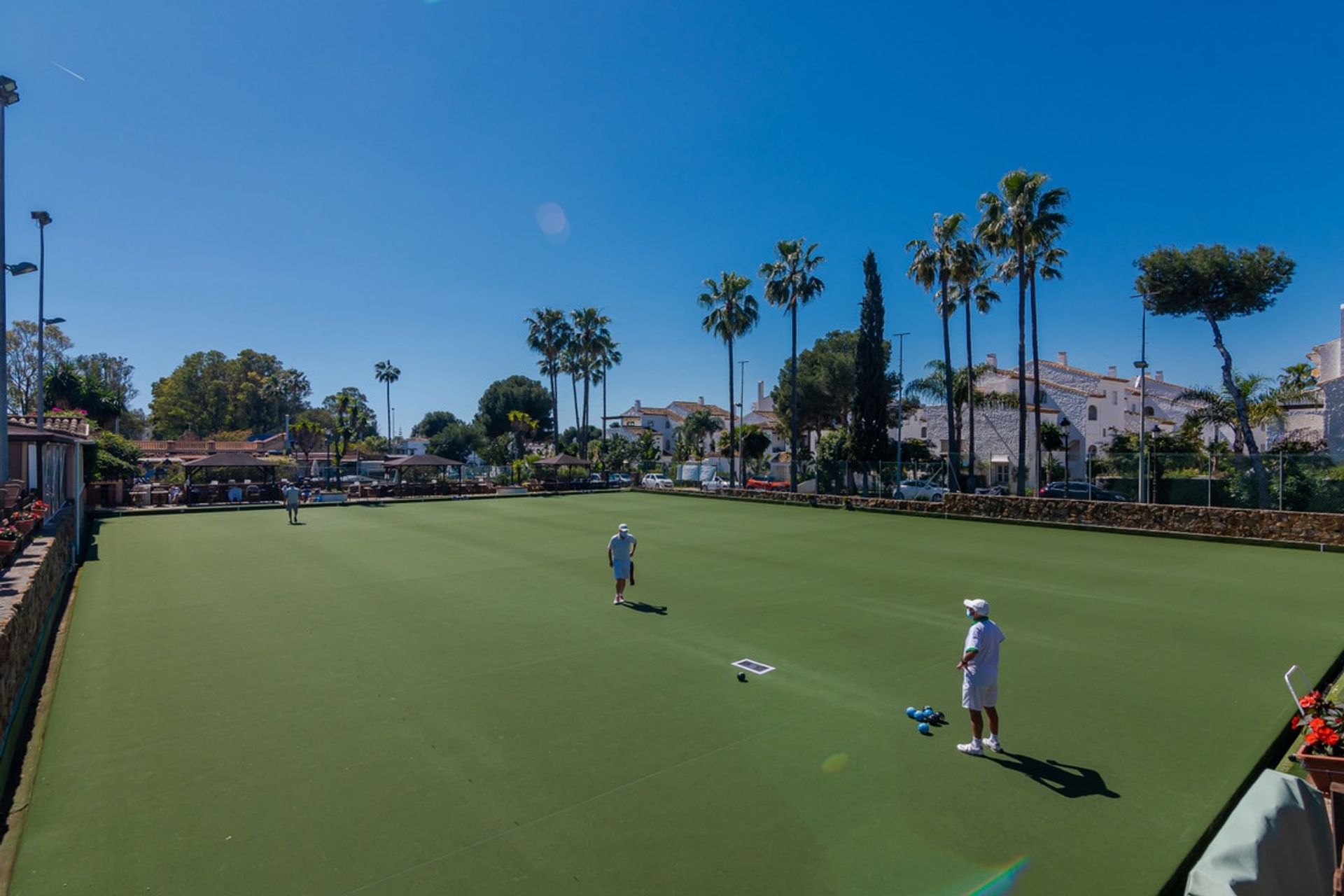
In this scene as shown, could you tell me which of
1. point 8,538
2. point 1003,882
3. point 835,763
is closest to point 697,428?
point 8,538

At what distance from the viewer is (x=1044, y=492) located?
1315 inches

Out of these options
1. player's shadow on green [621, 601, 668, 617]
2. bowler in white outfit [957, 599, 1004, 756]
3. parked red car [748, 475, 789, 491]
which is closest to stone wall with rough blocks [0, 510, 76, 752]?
player's shadow on green [621, 601, 668, 617]

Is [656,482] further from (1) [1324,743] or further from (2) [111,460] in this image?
(1) [1324,743]

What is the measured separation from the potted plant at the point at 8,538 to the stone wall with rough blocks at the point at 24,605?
0.23 m

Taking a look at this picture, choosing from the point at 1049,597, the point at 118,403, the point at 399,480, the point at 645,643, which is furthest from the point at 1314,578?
the point at 118,403

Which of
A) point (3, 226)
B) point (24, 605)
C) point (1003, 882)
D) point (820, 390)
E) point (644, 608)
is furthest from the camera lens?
point (820, 390)

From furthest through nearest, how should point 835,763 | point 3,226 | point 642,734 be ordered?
1. point 3,226
2. point 642,734
3. point 835,763

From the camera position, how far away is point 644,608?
1190 cm

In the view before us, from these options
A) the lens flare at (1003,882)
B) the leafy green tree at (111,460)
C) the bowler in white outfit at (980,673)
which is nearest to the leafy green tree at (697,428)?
the leafy green tree at (111,460)

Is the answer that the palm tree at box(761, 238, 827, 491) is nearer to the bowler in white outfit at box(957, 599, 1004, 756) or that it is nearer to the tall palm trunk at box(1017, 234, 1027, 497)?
the tall palm trunk at box(1017, 234, 1027, 497)

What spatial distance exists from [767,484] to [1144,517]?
920 inches

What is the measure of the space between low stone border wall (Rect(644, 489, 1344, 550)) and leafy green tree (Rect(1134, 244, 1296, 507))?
8249mm

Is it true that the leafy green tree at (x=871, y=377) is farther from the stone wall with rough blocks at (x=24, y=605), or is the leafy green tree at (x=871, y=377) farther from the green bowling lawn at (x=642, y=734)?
the stone wall with rough blocks at (x=24, y=605)

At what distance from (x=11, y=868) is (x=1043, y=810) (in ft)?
23.6
